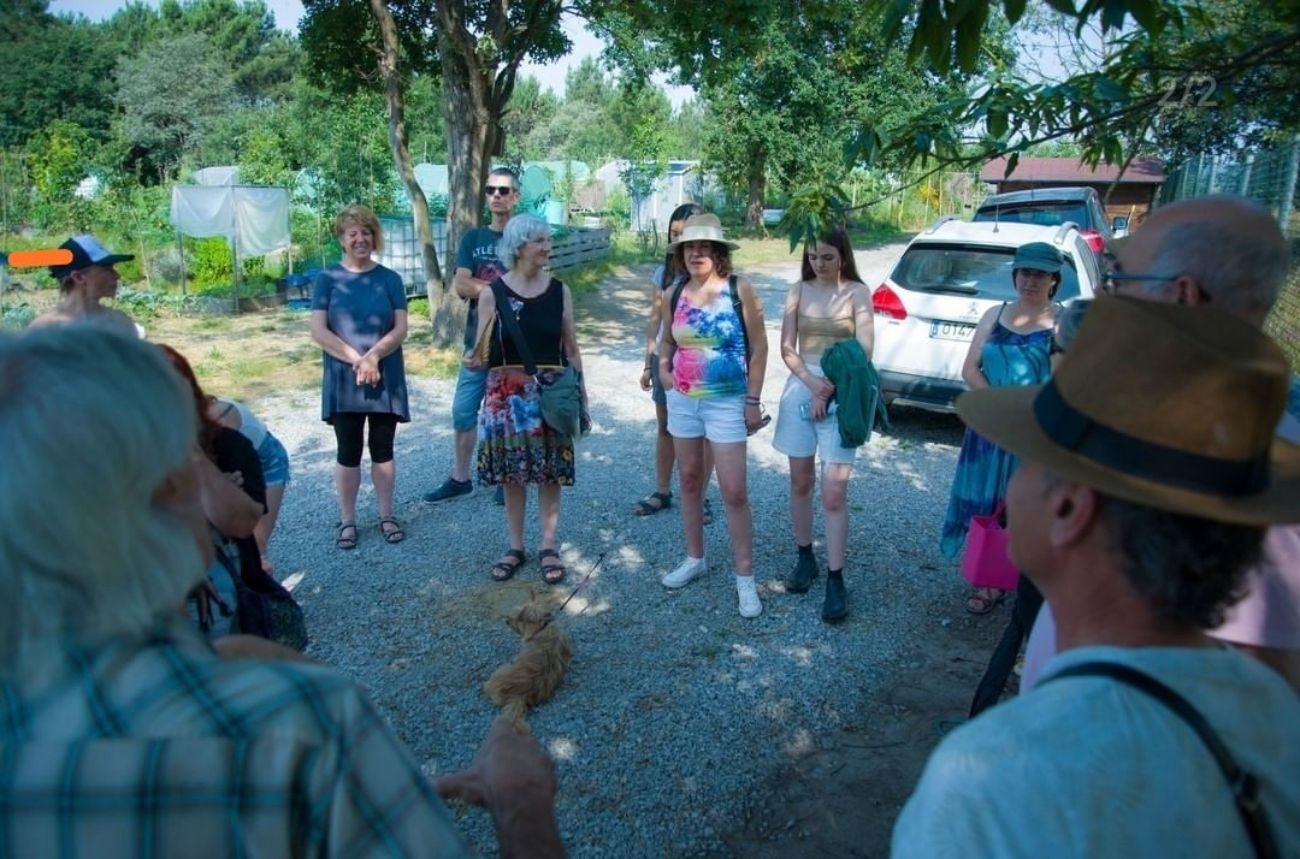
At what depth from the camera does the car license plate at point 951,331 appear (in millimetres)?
6871

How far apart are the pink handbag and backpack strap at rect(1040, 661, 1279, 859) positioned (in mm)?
2777

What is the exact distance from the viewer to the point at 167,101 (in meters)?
39.1

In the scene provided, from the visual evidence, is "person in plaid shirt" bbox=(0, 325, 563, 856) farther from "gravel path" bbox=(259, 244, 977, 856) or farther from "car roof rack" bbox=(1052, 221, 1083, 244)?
"car roof rack" bbox=(1052, 221, 1083, 244)

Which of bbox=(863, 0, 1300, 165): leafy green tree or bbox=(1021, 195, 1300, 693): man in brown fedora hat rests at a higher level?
bbox=(863, 0, 1300, 165): leafy green tree

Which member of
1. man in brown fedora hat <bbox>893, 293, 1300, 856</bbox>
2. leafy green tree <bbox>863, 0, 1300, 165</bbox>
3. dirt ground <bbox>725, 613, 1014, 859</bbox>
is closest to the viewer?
man in brown fedora hat <bbox>893, 293, 1300, 856</bbox>

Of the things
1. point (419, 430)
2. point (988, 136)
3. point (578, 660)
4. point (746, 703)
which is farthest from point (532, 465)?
point (419, 430)

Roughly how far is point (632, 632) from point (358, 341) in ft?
7.24

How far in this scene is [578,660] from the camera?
3996 millimetres

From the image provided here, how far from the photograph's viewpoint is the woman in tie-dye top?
419cm

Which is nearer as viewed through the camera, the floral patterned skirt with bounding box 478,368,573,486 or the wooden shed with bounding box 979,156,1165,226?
the floral patterned skirt with bounding box 478,368,573,486

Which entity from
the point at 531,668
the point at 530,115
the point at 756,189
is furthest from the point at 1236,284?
the point at 530,115

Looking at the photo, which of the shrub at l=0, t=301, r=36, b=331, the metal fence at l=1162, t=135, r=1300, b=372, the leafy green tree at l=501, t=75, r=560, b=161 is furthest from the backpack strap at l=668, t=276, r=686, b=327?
the leafy green tree at l=501, t=75, r=560, b=161

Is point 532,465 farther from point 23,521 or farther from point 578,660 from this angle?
point 23,521

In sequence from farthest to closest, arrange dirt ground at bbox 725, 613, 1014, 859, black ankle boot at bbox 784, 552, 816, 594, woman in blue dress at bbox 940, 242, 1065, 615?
black ankle boot at bbox 784, 552, 816, 594, woman in blue dress at bbox 940, 242, 1065, 615, dirt ground at bbox 725, 613, 1014, 859
